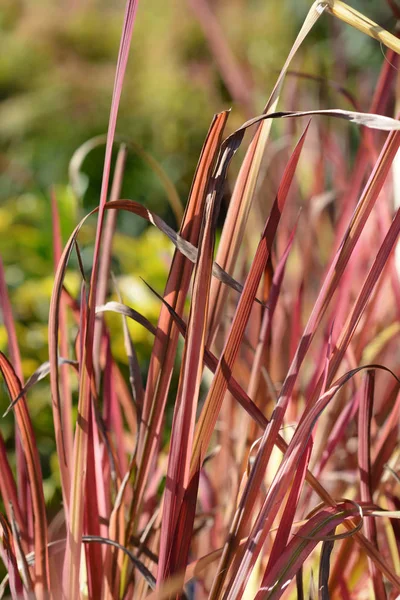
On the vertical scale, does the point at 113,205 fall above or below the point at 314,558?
above

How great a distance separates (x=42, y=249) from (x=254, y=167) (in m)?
1.16

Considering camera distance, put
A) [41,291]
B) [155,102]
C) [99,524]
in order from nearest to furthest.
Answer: [99,524] < [41,291] < [155,102]

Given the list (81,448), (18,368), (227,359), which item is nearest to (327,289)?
(227,359)

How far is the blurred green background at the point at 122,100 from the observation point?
1452 millimetres

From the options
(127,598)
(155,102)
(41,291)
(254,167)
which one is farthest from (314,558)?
(155,102)

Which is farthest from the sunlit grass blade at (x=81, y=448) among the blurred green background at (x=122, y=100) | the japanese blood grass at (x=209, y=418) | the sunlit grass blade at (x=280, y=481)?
the blurred green background at (x=122, y=100)

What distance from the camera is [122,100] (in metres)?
4.30

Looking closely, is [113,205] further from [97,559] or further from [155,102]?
[155,102]

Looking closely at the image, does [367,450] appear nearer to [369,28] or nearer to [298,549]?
[298,549]

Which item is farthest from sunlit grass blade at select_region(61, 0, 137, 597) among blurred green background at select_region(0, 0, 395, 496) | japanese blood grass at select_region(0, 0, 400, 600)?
blurred green background at select_region(0, 0, 395, 496)

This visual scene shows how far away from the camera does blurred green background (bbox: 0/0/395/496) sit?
1.45 meters

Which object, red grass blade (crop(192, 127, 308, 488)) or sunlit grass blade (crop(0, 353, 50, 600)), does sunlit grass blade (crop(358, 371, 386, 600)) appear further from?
sunlit grass blade (crop(0, 353, 50, 600))

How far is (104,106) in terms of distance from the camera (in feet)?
14.3

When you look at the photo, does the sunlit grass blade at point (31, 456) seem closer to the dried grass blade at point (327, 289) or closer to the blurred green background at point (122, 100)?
the dried grass blade at point (327, 289)
